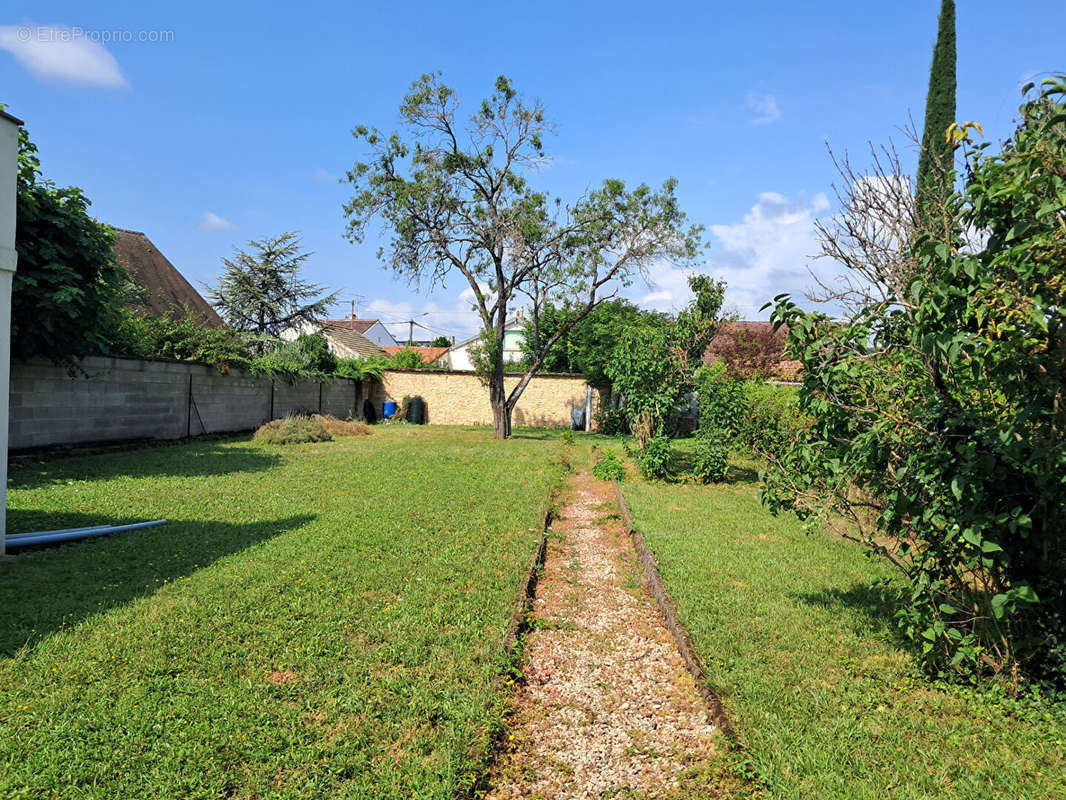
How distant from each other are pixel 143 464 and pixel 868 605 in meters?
10.4

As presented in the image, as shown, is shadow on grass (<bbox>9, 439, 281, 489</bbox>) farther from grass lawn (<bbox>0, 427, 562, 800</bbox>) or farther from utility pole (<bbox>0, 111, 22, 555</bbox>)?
utility pole (<bbox>0, 111, 22, 555</bbox>)

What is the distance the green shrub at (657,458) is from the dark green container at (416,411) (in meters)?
14.1

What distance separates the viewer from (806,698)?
10.3ft

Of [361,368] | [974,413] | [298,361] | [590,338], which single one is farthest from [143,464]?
[590,338]

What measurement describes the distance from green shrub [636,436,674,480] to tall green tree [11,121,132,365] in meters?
9.29

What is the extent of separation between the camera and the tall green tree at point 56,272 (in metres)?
8.80

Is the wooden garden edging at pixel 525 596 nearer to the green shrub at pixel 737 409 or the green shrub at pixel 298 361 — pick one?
the green shrub at pixel 737 409

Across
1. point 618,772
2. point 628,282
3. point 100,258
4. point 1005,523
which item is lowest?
point 618,772

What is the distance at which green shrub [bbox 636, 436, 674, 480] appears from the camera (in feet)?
35.1

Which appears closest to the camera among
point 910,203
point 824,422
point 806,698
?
point 806,698

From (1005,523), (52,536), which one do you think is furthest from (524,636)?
(52,536)

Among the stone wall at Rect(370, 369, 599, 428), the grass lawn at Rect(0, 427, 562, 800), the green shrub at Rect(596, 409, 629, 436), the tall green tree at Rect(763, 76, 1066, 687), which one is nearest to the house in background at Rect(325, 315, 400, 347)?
the stone wall at Rect(370, 369, 599, 428)

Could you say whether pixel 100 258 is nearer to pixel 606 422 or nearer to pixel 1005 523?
pixel 1005 523

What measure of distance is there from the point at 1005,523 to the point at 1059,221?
53.5 inches
